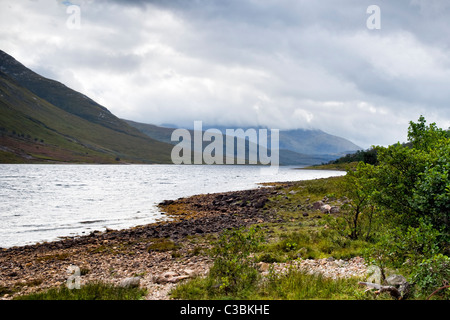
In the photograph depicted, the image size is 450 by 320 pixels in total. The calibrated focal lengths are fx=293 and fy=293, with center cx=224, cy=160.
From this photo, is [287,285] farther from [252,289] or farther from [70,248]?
[70,248]

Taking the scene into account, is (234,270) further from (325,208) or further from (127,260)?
(325,208)

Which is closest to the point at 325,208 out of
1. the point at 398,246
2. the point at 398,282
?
the point at 398,282

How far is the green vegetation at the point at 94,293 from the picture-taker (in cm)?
1086

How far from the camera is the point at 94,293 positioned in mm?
11289

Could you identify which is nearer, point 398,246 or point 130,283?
point 398,246

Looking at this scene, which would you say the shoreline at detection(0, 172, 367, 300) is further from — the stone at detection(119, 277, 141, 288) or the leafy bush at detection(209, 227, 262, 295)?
the leafy bush at detection(209, 227, 262, 295)

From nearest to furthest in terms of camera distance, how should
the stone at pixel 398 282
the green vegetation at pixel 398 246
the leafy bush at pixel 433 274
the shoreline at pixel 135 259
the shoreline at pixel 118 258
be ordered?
the leafy bush at pixel 433 274, the green vegetation at pixel 398 246, the stone at pixel 398 282, the shoreline at pixel 135 259, the shoreline at pixel 118 258

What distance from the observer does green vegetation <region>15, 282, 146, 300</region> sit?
10859 mm

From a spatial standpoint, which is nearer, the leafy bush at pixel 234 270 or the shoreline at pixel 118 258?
the leafy bush at pixel 234 270

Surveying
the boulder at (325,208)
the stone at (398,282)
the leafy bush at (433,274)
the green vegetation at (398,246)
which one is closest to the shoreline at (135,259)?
the boulder at (325,208)

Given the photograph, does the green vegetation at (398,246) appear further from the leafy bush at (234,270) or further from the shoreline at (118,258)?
the shoreline at (118,258)

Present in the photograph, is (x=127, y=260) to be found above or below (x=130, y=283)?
below
